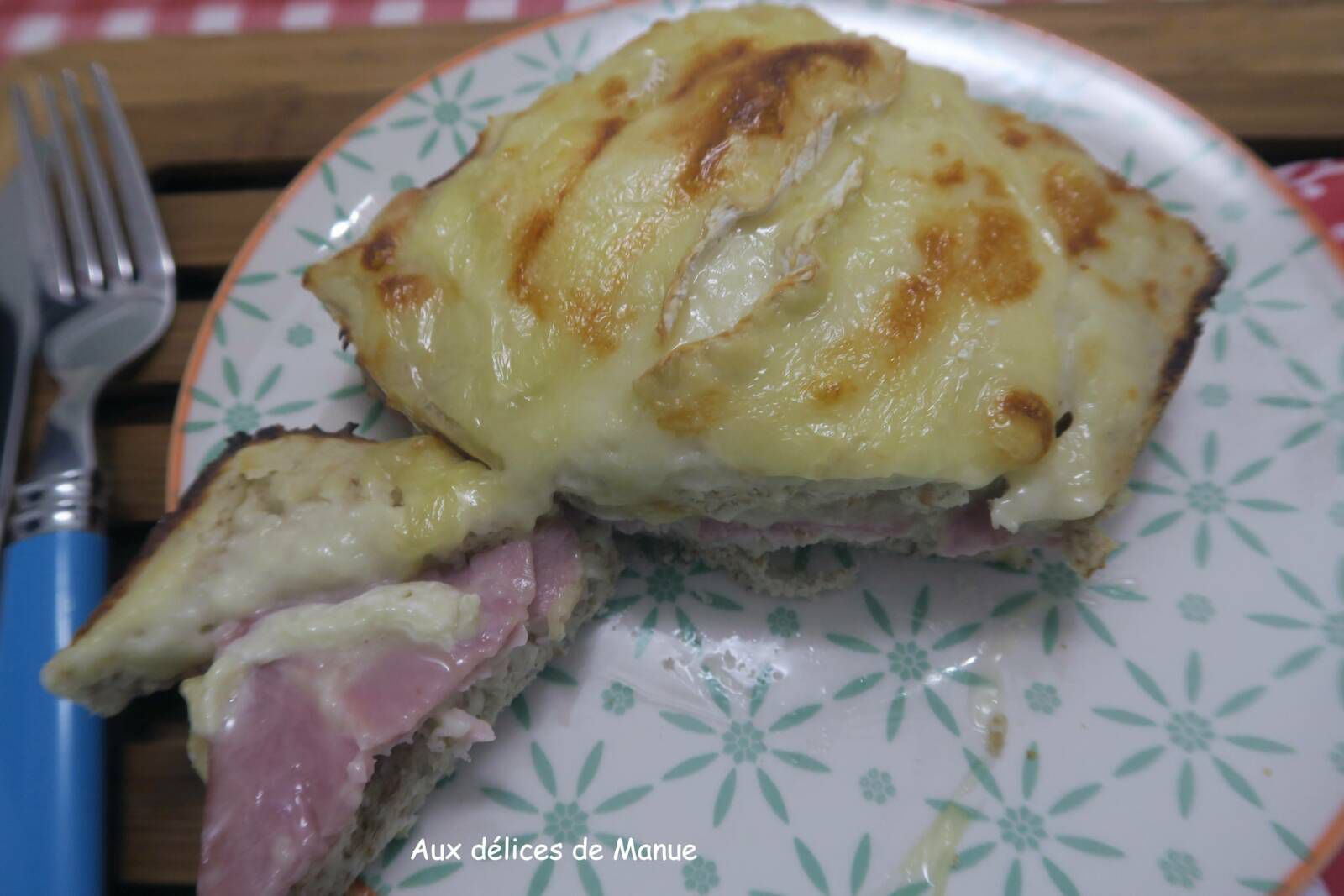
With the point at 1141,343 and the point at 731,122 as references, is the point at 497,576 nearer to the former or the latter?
the point at 731,122

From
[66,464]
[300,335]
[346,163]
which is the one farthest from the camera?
[346,163]

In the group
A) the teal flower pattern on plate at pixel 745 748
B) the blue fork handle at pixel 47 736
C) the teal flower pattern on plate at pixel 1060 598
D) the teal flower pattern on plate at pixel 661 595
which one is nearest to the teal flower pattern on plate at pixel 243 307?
the blue fork handle at pixel 47 736

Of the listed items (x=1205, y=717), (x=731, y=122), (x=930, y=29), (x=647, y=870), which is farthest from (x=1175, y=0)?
(x=647, y=870)

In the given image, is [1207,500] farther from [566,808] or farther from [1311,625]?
[566,808]

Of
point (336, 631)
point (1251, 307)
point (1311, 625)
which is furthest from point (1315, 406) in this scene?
point (336, 631)

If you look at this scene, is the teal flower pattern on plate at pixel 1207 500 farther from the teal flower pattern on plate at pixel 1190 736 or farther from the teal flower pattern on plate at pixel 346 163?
the teal flower pattern on plate at pixel 346 163

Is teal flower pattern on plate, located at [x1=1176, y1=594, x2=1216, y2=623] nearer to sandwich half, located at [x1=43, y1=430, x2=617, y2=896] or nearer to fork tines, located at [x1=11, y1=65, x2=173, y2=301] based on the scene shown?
sandwich half, located at [x1=43, y1=430, x2=617, y2=896]

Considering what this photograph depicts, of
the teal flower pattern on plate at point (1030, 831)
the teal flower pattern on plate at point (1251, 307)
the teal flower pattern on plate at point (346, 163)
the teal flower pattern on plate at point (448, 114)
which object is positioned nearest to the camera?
the teal flower pattern on plate at point (1030, 831)
